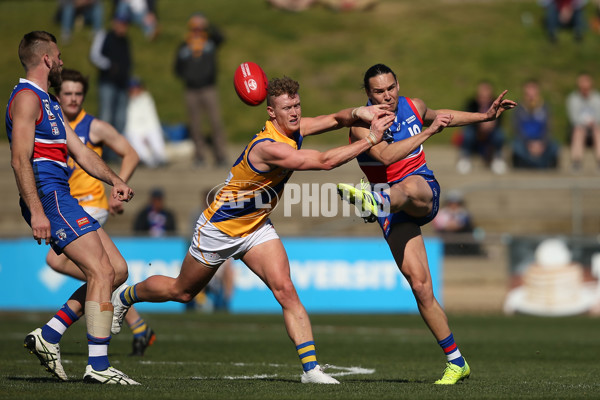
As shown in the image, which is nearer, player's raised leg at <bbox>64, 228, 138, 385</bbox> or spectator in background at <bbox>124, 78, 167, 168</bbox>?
player's raised leg at <bbox>64, 228, 138, 385</bbox>

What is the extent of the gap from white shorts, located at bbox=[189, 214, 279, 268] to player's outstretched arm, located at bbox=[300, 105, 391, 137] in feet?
3.06

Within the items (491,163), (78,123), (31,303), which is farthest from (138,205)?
(78,123)

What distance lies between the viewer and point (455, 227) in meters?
19.1

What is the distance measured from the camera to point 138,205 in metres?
21.9

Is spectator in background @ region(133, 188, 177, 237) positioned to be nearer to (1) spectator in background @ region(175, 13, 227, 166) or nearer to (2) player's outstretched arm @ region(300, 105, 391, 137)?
(1) spectator in background @ region(175, 13, 227, 166)

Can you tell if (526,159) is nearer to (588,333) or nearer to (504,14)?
(588,333)

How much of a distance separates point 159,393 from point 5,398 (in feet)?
3.47

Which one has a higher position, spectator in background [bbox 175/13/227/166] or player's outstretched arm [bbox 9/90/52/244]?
spectator in background [bbox 175/13/227/166]

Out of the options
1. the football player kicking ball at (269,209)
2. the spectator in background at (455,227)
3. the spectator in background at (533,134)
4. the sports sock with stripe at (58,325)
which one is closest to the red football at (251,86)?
the football player kicking ball at (269,209)

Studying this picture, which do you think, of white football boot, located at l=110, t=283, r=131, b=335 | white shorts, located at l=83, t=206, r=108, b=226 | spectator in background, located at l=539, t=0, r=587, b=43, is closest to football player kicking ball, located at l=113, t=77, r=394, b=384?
white football boot, located at l=110, t=283, r=131, b=335

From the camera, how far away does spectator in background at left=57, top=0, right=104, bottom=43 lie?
95.3 feet

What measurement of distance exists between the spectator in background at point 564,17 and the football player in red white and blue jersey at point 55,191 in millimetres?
24780

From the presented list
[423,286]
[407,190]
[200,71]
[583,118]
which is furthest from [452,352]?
[583,118]

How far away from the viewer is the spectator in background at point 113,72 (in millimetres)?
21266
